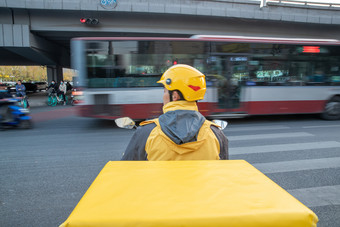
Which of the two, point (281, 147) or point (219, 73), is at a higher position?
point (219, 73)

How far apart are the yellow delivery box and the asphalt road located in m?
2.17

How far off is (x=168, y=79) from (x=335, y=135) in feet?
24.5

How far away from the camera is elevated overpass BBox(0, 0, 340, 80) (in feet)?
49.4

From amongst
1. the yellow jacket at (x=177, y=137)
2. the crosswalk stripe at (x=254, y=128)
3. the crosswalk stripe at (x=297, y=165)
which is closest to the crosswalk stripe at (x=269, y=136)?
the crosswalk stripe at (x=254, y=128)

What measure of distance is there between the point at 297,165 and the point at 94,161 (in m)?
4.19

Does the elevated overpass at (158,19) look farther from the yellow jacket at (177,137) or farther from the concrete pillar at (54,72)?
the yellow jacket at (177,137)

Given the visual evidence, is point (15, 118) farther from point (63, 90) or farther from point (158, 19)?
point (158, 19)

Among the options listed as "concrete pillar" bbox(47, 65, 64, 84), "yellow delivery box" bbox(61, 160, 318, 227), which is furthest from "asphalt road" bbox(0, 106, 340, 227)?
"concrete pillar" bbox(47, 65, 64, 84)

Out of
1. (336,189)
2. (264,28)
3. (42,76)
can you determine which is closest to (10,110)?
(336,189)

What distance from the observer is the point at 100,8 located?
1489 centimetres

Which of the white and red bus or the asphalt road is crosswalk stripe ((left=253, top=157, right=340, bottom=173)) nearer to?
the asphalt road

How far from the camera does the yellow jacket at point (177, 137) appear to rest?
1569 millimetres

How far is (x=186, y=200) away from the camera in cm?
111

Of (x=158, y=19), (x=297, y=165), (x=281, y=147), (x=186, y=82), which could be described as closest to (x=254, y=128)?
(x=281, y=147)
